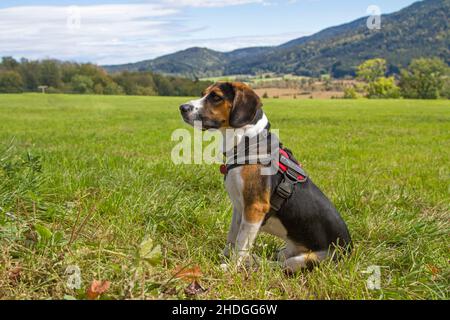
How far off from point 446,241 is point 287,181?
6.74 ft

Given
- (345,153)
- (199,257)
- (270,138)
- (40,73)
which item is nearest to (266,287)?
(199,257)

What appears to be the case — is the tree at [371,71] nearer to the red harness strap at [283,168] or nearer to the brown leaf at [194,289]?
the red harness strap at [283,168]

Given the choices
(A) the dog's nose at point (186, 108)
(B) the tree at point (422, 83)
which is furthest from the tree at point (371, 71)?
(A) the dog's nose at point (186, 108)

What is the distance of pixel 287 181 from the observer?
4051 millimetres

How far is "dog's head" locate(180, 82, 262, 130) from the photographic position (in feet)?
13.4

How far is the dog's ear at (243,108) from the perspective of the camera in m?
4.07

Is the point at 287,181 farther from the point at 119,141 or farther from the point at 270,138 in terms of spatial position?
the point at 119,141

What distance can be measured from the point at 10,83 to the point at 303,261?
2479 inches

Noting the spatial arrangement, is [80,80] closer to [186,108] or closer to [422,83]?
[422,83]

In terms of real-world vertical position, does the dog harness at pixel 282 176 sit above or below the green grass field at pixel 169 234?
above

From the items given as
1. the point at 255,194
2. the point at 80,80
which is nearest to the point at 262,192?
the point at 255,194

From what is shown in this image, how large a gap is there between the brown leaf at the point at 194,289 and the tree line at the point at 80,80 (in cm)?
5779

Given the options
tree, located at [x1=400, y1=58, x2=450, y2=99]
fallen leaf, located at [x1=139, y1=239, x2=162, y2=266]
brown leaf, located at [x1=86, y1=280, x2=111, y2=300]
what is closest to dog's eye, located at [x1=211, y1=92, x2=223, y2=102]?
fallen leaf, located at [x1=139, y1=239, x2=162, y2=266]

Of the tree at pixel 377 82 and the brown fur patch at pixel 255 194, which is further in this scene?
the tree at pixel 377 82
